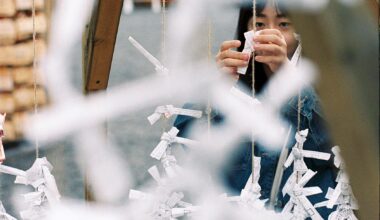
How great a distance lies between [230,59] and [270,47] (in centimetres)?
4

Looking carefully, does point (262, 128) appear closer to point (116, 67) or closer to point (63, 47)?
point (63, 47)

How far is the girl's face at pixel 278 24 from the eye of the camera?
0.92 m

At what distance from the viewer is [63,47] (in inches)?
35.8

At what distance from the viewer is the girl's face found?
917 mm

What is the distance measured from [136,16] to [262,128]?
2452mm

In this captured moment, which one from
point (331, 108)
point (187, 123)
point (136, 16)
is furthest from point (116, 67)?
point (331, 108)

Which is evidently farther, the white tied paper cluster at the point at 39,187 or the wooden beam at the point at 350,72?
the white tied paper cluster at the point at 39,187

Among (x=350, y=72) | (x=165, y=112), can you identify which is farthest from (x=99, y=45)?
(x=350, y=72)

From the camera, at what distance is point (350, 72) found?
0.30 m

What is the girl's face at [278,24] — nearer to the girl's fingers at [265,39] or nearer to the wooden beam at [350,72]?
the girl's fingers at [265,39]

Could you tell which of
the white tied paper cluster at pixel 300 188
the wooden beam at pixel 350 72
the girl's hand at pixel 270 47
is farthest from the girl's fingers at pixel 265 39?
the wooden beam at pixel 350 72

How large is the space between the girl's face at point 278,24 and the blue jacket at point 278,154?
63mm

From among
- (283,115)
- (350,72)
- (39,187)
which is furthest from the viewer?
(283,115)

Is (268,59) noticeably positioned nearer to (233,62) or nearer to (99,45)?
(233,62)
